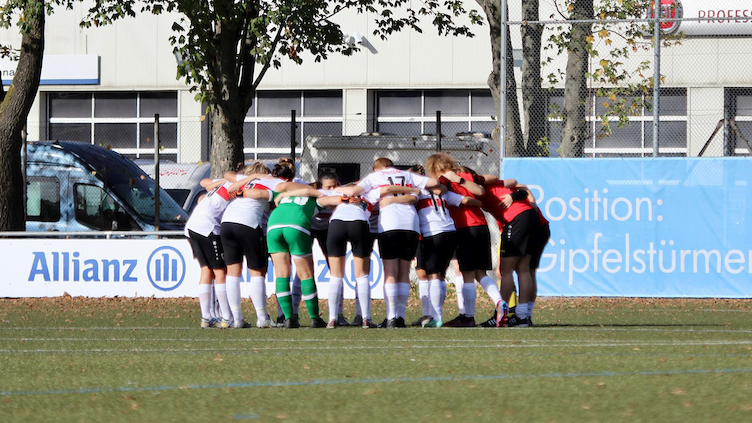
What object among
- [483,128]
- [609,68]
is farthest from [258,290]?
[483,128]

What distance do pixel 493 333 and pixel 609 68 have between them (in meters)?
7.52

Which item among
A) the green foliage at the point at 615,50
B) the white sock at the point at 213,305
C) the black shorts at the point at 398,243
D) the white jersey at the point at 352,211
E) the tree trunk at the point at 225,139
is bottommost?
the white sock at the point at 213,305

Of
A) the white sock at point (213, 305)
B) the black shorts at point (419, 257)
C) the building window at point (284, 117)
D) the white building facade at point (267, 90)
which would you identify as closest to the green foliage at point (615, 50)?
the black shorts at point (419, 257)

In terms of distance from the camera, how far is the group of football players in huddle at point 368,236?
10.8 m

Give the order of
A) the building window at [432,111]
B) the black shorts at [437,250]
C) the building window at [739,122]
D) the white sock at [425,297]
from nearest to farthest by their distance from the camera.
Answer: the black shorts at [437,250] < the white sock at [425,297] < the building window at [739,122] < the building window at [432,111]

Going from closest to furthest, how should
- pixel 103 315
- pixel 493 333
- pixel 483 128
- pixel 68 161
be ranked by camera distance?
pixel 493 333 < pixel 103 315 < pixel 68 161 < pixel 483 128

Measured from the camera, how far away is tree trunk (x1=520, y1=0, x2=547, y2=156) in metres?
16.3

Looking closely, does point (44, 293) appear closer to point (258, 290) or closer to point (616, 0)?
point (258, 290)

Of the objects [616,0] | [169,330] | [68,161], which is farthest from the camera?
[68,161]

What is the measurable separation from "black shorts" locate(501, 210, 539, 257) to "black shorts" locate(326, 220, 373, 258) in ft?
4.26

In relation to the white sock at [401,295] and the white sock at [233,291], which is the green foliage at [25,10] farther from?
the white sock at [401,295]

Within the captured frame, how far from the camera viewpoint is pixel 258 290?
11.1 m

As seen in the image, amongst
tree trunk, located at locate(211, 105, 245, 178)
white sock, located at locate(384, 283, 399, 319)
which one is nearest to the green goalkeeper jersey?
white sock, located at locate(384, 283, 399, 319)

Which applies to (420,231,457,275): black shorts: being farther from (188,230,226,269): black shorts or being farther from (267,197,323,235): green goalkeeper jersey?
(188,230,226,269): black shorts
